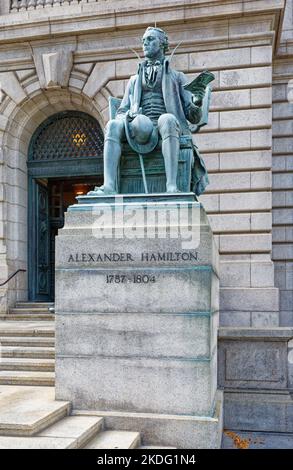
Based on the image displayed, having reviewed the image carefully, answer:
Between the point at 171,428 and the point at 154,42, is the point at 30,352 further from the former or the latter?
the point at 154,42

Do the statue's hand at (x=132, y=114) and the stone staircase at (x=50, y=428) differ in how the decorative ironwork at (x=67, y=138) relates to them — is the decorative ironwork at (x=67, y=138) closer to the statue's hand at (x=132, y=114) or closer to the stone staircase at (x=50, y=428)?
the statue's hand at (x=132, y=114)

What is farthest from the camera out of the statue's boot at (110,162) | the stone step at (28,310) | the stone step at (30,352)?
the stone step at (28,310)

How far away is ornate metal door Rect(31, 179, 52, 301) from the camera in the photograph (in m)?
13.3

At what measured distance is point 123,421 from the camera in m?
5.59

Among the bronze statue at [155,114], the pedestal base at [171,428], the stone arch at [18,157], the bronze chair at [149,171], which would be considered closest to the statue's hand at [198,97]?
the bronze statue at [155,114]

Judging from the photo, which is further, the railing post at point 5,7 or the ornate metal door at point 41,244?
the ornate metal door at point 41,244

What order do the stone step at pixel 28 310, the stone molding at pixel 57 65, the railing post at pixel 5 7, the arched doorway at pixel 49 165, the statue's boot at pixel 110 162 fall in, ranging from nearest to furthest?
the statue's boot at pixel 110 162
the stone step at pixel 28 310
the stone molding at pixel 57 65
the railing post at pixel 5 7
the arched doorway at pixel 49 165

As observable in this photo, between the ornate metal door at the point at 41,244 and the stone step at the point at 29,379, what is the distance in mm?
6106

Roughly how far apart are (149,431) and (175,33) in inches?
391

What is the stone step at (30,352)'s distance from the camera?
787 centimetres

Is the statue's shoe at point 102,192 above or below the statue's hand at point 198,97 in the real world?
below

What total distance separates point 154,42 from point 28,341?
18.4ft

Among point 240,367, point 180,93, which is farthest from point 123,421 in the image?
point 180,93

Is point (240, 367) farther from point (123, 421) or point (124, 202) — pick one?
point (124, 202)
